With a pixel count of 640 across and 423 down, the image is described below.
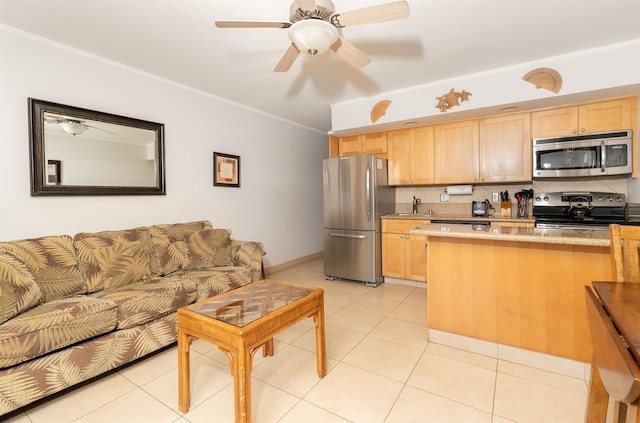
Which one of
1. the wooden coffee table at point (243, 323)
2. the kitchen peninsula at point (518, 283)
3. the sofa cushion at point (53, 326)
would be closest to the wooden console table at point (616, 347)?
the kitchen peninsula at point (518, 283)

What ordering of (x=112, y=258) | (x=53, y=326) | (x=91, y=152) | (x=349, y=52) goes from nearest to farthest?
(x=53, y=326)
(x=349, y=52)
(x=112, y=258)
(x=91, y=152)

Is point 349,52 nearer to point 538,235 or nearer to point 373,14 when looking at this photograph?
point 373,14

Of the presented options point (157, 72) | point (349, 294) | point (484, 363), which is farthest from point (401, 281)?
point (157, 72)

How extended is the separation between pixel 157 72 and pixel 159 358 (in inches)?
108

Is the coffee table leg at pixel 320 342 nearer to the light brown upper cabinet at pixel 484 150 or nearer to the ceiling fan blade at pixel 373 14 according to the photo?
the ceiling fan blade at pixel 373 14

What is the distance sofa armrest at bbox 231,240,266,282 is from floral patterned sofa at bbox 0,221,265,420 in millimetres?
127

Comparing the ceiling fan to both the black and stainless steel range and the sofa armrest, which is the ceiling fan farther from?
the black and stainless steel range

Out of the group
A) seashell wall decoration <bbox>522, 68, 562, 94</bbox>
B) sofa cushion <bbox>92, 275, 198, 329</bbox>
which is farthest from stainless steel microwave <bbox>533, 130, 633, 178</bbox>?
sofa cushion <bbox>92, 275, 198, 329</bbox>

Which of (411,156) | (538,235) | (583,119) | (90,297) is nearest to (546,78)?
(583,119)

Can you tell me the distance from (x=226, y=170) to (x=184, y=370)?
2.72 m

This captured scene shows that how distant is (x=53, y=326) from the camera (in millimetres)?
1663

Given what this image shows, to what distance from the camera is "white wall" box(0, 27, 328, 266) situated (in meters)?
2.23

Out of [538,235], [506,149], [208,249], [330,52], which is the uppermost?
[330,52]

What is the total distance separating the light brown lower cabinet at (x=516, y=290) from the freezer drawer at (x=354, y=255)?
1.48m
